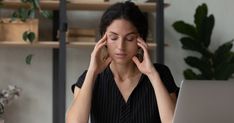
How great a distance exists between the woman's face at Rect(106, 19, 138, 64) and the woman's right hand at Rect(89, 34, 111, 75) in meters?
0.04

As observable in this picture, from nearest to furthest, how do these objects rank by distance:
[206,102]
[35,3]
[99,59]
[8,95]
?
[206,102], [99,59], [35,3], [8,95]

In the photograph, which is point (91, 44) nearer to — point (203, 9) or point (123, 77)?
point (203, 9)

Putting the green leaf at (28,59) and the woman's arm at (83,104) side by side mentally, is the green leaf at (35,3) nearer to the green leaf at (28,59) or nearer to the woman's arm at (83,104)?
the green leaf at (28,59)

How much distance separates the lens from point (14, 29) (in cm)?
271

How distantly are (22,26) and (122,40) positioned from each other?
1377 mm

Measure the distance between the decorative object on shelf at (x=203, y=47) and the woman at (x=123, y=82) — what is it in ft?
4.91

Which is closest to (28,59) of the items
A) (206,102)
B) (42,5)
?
(42,5)

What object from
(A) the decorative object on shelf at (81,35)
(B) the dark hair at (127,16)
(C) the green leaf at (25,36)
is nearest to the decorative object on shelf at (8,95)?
(C) the green leaf at (25,36)

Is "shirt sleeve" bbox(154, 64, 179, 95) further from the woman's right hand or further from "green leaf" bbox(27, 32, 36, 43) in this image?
"green leaf" bbox(27, 32, 36, 43)

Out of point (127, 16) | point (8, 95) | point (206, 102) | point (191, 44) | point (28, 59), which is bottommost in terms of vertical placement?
point (8, 95)

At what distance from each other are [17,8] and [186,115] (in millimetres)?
2218

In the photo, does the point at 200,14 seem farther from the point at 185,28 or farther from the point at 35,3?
the point at 35,3

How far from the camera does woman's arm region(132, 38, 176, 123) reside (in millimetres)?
1463

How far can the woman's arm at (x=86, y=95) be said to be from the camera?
1.52 m
